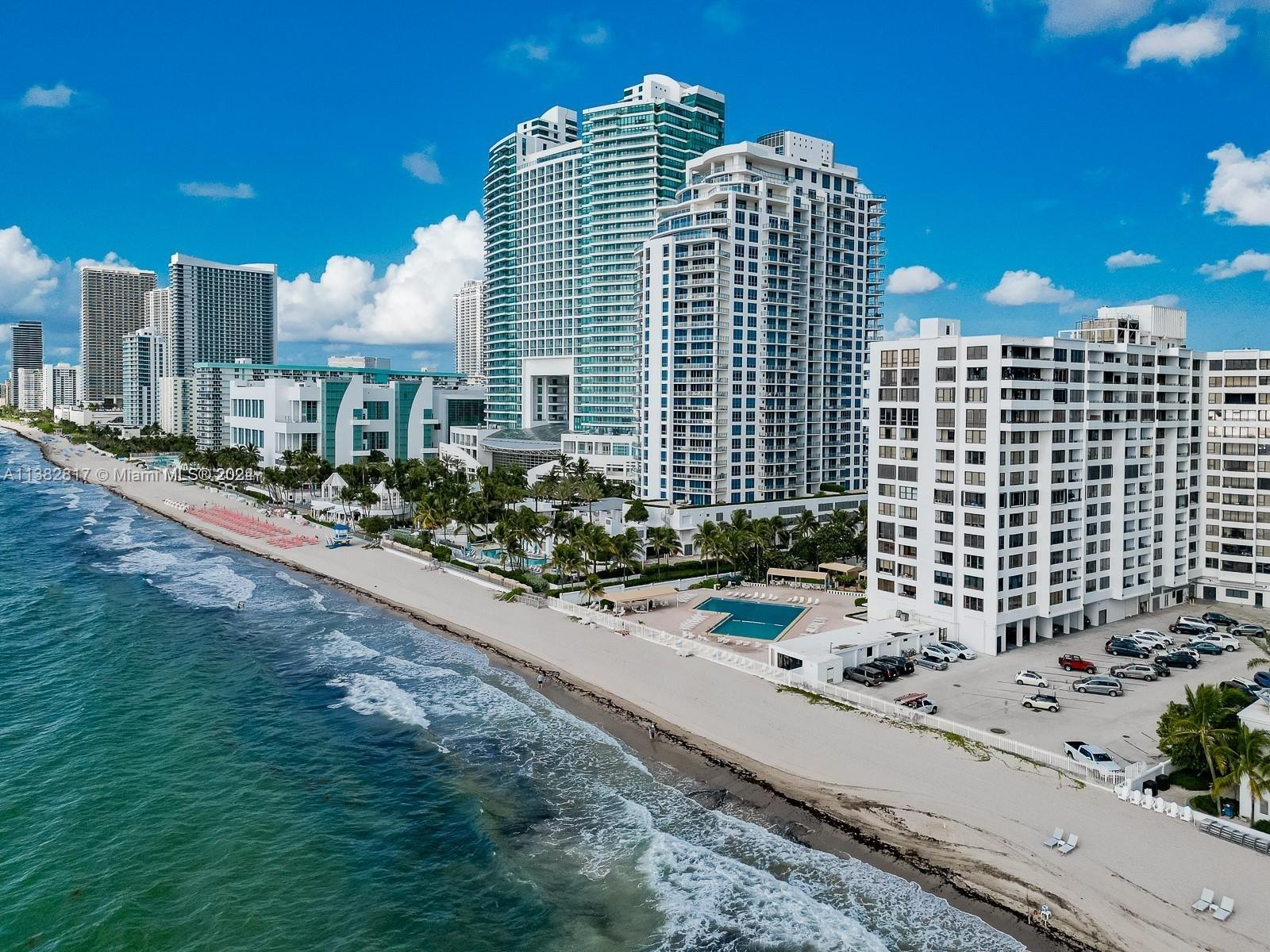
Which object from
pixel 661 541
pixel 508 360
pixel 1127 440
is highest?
pixel 508 360

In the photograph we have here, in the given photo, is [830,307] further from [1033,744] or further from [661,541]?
[1033,744]

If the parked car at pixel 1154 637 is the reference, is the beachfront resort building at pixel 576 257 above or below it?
above

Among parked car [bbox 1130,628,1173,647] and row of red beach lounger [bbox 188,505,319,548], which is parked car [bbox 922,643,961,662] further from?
row of red beach lounger [bbox 188,505,319,548]

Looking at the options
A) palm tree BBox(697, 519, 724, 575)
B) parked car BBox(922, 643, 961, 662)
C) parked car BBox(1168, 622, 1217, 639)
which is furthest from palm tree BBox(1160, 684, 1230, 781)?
palm tree BBox(697, 519, 724, 575)

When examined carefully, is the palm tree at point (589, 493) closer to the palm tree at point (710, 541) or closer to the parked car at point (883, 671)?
the palm tree at point (710, 541)

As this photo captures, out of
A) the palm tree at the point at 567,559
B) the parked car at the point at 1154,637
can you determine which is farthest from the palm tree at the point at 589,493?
the parked car at the point at 1154,637

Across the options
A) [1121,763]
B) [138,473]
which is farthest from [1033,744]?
[138,473]
